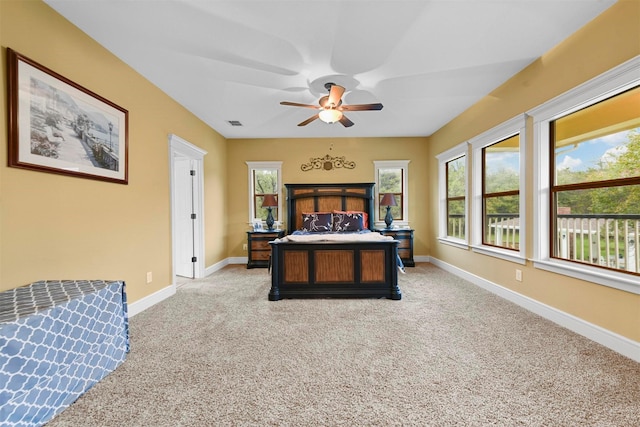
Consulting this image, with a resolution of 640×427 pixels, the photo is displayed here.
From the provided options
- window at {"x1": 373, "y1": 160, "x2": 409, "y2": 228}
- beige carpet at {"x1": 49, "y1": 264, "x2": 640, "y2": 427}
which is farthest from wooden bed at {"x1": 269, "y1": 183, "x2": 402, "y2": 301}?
window at {"x1": 373, "y1": 160, "x2": 409, "y2": 228}

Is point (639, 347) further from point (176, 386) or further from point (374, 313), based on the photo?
point (176, 386)

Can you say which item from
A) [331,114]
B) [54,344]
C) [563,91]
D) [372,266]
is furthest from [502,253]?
[54,344]

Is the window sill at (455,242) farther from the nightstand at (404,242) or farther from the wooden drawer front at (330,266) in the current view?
the wooden drawer front at (330,266)

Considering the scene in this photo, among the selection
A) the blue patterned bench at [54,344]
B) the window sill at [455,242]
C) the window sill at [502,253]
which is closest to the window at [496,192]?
the window sill at [502,253]

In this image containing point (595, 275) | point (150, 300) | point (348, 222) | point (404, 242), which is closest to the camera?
point (595, 275)

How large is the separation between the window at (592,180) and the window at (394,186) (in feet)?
9.70

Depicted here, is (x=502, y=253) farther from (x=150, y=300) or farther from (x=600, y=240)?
(x=150, y=300)

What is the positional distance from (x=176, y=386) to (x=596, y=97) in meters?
3.82

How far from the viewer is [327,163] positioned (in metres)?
5.82

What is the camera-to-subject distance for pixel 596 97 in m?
2.28

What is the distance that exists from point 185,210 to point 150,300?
1.79 metres

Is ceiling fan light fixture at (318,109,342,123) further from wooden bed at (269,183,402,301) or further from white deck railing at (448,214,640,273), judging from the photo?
white deck railing at (448,214,640,273)

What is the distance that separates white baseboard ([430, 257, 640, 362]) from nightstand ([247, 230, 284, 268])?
3606 mm

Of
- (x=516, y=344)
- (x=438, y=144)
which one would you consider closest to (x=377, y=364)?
(x=516, y=344)
